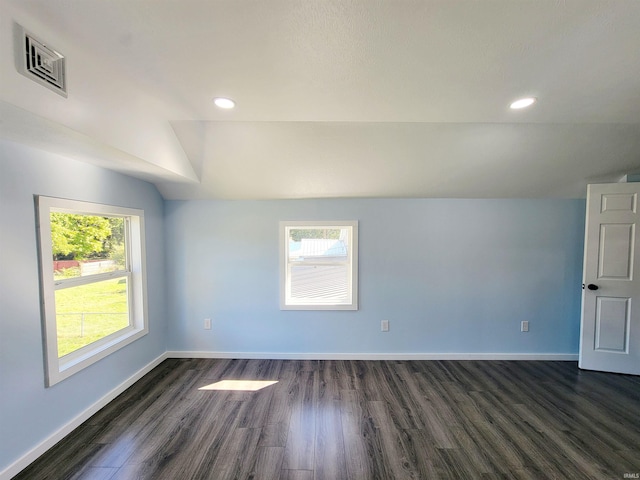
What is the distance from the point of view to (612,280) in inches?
108

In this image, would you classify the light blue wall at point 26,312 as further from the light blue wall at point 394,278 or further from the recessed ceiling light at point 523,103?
the recessed ceiling light at point 523,103

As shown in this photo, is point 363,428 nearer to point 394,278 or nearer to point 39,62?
point 394,278

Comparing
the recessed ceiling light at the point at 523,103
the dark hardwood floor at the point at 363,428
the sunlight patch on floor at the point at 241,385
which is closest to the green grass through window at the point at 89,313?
the dark hardwood floor at the point at 363,428

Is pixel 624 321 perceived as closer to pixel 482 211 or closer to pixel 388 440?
pixel 482 211

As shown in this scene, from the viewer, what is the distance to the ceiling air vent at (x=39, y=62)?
107cm

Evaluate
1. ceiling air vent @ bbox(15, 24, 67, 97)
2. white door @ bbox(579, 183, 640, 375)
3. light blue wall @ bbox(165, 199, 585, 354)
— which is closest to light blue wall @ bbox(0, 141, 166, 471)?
ceiling air vent @ bbox(15, 24, 67, 97)

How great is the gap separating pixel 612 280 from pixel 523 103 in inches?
97.3

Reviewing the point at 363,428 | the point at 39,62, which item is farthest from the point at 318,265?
the point at 39,62

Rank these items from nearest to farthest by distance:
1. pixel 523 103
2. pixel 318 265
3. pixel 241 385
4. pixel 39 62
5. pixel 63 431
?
pixel 39 62 < pixel 523 103 < pixel 63 431 < pixel 241 385 < pixel 318 265

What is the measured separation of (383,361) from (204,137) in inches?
123

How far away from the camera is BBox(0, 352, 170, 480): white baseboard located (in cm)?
156

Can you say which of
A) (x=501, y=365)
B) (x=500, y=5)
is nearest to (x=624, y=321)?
(x=501, y=365)

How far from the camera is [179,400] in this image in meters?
2.33

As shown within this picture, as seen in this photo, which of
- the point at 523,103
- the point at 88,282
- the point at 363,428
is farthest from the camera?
the point at 88,282
